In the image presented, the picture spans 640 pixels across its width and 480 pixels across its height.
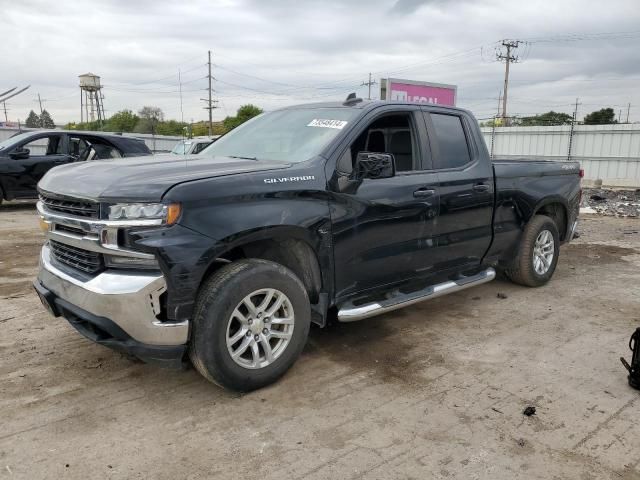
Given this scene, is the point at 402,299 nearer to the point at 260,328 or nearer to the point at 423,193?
the point at 423,193

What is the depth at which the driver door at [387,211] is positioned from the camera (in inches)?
147

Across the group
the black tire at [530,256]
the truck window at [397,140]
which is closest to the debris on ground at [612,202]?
the black tire at [530,256]

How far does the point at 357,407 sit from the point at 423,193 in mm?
1842

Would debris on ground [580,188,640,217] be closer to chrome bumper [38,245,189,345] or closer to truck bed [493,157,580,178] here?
truck bed [493,157,580,178]

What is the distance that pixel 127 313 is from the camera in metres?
2.89

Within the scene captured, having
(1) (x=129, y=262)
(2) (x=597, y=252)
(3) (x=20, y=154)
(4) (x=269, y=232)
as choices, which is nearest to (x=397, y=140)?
(4) (x=269, y=232)

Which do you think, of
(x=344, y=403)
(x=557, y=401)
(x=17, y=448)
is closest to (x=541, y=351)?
(x=557, y=401)

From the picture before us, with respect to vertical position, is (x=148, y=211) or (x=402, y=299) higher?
(x=148, y=211)

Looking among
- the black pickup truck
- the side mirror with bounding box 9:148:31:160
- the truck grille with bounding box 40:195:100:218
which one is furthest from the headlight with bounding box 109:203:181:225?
the side mirror with bounding box 9:148:31:160

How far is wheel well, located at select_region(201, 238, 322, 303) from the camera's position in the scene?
11.4ft

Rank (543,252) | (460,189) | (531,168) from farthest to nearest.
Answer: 1. (543,252)
2. (531,168)
3. (460,189)

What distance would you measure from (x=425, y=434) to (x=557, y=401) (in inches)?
39.4

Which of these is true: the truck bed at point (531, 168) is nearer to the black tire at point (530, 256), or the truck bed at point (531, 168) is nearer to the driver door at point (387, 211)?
the black tire at point (530, 256)

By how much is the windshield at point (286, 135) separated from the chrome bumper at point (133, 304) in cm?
144
